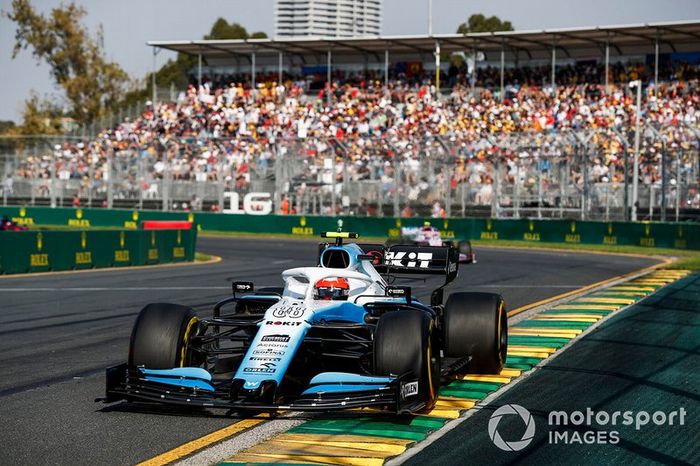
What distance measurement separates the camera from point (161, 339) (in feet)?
29.2

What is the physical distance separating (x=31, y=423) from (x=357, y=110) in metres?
44.4

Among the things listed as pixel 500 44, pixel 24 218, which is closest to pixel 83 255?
pixel 24 218

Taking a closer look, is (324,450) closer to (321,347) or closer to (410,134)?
(321,347)

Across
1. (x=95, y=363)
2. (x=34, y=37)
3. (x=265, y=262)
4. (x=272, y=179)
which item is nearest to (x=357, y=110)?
(x=272, y=179)

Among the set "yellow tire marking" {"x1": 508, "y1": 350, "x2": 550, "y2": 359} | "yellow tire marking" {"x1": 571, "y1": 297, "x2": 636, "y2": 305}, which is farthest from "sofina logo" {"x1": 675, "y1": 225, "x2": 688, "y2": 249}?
"yellow tire marking" {"x1": 508, "y1": 350, "x2": 550, "y2": 359}

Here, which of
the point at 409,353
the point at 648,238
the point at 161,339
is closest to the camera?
the point at 409,353

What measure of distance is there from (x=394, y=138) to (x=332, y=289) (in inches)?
1337

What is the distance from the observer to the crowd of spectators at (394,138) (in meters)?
38.4

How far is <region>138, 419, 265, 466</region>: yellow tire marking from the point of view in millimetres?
6992

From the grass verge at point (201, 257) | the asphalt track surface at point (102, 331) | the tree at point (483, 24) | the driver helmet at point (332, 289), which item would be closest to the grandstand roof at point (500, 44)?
the asphalt track surface at point (102, 331)

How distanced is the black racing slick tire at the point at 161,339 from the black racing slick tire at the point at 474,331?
2564 mm

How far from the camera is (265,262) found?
30188 millimetres

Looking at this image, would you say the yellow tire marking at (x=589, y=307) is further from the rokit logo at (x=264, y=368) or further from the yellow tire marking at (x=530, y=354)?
the rokit logo at (x=264, y=368)

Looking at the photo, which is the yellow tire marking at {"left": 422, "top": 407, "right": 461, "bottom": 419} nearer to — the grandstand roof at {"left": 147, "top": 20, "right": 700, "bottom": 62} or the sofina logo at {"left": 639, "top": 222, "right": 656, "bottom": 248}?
the sofina logo at {"left": 639, "top": 222, "right": 656, "bottom": 248}
